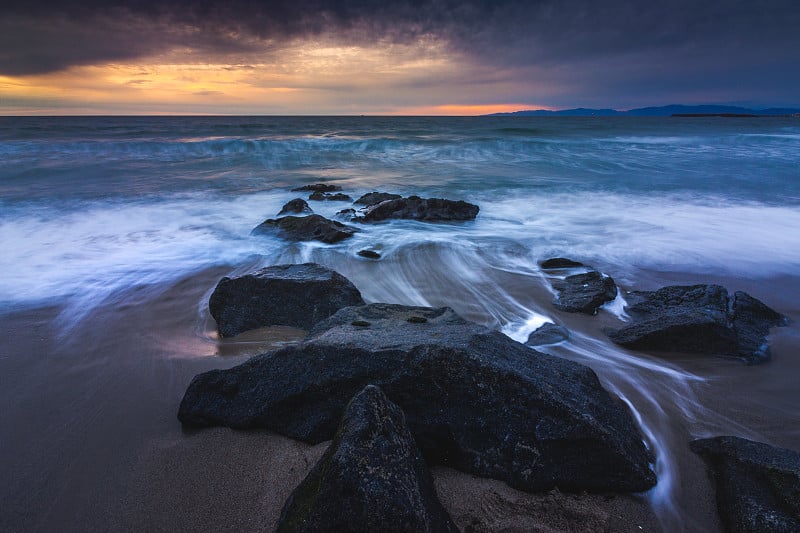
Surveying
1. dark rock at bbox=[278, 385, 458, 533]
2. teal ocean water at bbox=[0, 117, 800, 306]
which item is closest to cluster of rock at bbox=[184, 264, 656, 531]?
dark rock at bbox=[278, 385, 458, 533]

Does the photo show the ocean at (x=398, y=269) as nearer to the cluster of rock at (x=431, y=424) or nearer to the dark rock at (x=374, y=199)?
the cluster of rock at (x=431, y=424)

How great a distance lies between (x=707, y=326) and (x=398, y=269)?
3549mm

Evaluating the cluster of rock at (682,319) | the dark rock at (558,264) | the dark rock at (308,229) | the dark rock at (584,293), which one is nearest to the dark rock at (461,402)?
the cluster of rock at (682,319)

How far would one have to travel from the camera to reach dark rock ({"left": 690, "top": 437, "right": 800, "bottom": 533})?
183cm

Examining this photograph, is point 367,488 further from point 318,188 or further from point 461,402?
point 318,188

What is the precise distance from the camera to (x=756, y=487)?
6.49ft

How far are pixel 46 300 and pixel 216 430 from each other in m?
3.45

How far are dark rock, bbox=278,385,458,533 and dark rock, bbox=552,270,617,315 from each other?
3.19 meters

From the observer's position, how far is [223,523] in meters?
1.92

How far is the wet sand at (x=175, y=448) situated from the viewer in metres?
1.97

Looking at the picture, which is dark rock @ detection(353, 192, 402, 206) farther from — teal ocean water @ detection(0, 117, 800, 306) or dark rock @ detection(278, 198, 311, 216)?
dark rock @ detection(278, 198, 311, 216)

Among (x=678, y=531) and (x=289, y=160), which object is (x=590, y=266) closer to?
(x=678, y=531)

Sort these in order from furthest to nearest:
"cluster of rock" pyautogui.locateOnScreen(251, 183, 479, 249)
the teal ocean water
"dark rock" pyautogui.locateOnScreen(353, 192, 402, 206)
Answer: "dark rock" pyautogui.locateOnScreen(353, 192, 402, 206) < "cluster of rock" pyautogui.locateOnScreen(251, 183, 479, 249) < the teal ocean water

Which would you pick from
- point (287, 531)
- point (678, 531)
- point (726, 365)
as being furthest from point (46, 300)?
point (726, 365)
